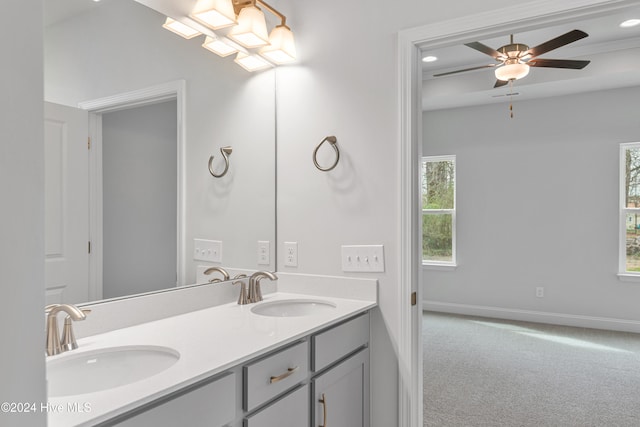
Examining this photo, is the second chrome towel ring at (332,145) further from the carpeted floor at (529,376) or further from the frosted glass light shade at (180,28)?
the carpeted floor at (529,376)

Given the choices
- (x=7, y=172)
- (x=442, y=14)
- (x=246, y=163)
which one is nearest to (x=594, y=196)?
(x=442, y=14)

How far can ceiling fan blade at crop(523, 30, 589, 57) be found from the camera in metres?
2.87

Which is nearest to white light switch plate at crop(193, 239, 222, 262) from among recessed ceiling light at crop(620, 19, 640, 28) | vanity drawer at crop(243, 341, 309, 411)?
vanity drawer at crop(243, 341, 309, 411)

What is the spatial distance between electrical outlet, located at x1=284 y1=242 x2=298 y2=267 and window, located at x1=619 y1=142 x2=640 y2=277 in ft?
13.8

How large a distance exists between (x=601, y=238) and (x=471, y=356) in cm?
224

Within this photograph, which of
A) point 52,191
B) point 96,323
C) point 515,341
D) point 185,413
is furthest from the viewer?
A: point 515,341

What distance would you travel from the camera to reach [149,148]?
1720mm

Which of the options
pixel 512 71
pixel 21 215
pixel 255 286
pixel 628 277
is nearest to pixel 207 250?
pixel 255 286

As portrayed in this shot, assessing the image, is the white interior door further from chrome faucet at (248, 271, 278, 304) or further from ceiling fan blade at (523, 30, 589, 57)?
ceiling fan blade at (523, 30, 589, 57)

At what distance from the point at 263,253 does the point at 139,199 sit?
0.77 m

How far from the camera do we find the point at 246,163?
7.29ft

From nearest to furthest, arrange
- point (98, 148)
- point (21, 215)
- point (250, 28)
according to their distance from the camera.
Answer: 1. point (21, 215)
2. point (98, 148)
3. point (250, 28)

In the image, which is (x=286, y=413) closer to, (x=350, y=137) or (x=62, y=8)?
(x=350, y=137)

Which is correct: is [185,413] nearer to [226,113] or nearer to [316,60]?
[226,113]
